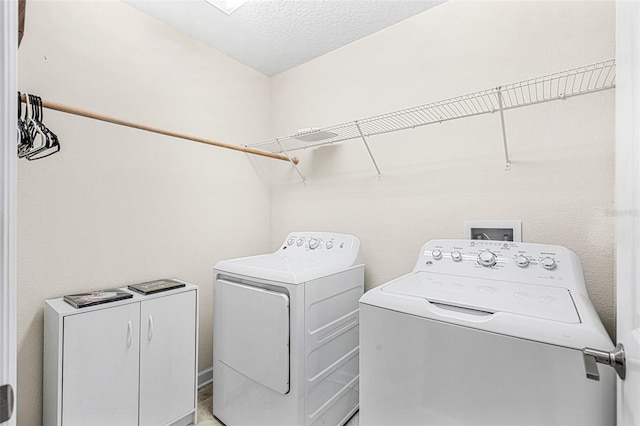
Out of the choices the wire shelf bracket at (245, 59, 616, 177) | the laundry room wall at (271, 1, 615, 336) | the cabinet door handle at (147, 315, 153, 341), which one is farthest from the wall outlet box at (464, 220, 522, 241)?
the cabinet door handle at (147, 315, 153, 341)

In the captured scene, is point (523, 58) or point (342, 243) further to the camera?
point (342, 243)

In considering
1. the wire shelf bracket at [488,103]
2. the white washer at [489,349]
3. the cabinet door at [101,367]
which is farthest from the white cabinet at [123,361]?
the wire shelf bracket at [488,103]

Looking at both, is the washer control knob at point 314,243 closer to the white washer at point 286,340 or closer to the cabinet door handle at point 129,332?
the white washer at point 286,340

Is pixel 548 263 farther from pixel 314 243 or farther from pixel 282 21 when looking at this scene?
pixel 282 21

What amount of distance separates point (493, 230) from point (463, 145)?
1.73 ft

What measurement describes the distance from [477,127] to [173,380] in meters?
2.30

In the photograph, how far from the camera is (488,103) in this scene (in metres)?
1.74

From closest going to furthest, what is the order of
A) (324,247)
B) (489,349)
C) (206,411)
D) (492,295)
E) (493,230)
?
(489,349)
(492,295)
(493,230)
(206,411)
(324,247)

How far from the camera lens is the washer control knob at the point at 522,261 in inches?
53.4

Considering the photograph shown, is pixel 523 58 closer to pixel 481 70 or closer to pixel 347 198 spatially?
pixel 481 70

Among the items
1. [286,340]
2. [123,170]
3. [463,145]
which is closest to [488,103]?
[463,145]

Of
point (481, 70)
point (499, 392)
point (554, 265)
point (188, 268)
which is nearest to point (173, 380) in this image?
point (188, 268)

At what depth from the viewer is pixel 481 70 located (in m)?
1.73

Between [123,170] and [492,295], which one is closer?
[492,295]
